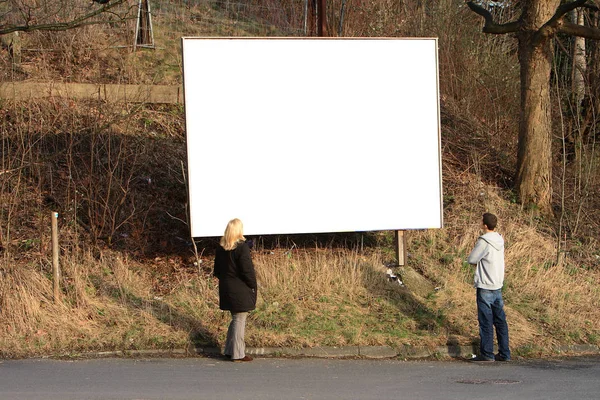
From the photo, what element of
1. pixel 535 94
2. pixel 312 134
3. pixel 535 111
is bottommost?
pixel 312 134

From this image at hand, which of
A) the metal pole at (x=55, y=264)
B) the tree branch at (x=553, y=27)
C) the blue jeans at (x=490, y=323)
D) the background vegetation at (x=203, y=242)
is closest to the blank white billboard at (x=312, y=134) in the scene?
the background vegetation at (x=203, y=242)

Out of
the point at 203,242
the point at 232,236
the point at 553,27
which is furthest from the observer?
the point at 553,27

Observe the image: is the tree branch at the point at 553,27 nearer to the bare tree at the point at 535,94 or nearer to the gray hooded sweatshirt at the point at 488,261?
the bare tree at the point at 535,94

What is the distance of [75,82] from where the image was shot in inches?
719

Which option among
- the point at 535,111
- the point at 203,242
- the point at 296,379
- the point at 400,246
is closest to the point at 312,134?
the point at 400,246

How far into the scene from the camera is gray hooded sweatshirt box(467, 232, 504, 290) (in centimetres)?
994

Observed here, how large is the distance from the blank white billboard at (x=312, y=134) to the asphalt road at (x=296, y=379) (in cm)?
302

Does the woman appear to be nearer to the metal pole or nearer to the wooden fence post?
the metal pole

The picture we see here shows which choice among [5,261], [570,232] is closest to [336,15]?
[570,232]

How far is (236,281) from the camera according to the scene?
9.55 metres

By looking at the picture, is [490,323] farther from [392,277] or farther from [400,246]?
[400,246]

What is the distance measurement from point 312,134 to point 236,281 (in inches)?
140

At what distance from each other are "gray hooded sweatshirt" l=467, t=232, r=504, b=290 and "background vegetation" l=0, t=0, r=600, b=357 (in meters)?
1.05

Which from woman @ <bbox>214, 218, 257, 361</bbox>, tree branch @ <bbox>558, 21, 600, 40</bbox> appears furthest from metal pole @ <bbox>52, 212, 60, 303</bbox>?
tree branch @ <bbox>558, 21, 600, 40</bbox>
